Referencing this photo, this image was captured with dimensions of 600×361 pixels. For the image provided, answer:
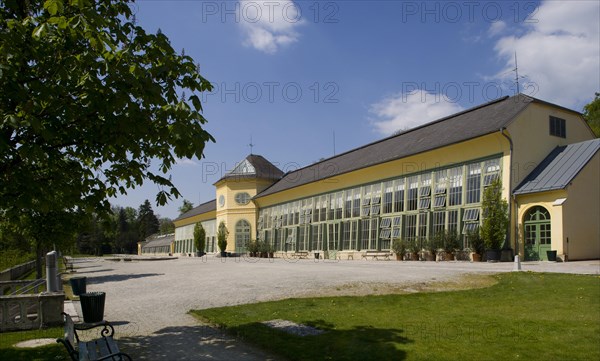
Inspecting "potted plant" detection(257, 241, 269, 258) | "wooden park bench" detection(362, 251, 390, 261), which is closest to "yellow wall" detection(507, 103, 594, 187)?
"wooden park bench" detection(362, 251, 390, 261)

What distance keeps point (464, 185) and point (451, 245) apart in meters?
3.63

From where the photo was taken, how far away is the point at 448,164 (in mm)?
29000

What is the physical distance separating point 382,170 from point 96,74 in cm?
3017

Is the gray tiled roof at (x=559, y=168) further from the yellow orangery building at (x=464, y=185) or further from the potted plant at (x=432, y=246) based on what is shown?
the potted plant at (x=432, y=246)

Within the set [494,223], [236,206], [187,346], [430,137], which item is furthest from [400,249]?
[236,206]

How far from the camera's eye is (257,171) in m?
59.4

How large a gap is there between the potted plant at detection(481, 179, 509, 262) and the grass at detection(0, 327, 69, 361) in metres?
20.9

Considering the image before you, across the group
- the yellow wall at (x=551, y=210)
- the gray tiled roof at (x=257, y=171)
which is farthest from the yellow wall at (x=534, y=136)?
the gray tiled roof at (x=257, y=171)

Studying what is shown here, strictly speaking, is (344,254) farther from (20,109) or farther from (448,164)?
(20,109)

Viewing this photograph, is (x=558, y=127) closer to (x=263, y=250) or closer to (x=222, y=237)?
(x=263, y=250)

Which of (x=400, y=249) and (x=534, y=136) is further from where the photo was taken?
(x=400, y=249)

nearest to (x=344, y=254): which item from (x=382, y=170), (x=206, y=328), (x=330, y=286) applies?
(x=382, y=170)

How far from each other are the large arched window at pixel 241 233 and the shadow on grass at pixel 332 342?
48.9 metres

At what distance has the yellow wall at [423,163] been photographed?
25.9m
